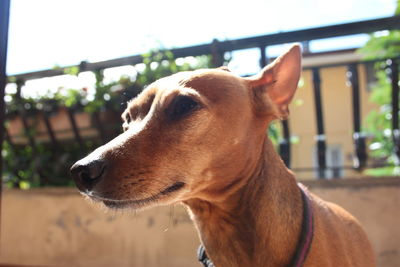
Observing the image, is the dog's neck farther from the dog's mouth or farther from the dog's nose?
the dog's nose

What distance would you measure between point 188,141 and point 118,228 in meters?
1.57

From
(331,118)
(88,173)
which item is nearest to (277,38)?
(88,173)

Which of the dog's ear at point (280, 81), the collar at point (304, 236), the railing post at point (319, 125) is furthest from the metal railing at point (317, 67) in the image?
the collar at point (304, 236)

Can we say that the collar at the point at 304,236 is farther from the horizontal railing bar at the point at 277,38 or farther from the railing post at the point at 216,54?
the railing post at the point at 216,54

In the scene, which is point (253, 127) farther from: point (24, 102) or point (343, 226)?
point (24, 102)

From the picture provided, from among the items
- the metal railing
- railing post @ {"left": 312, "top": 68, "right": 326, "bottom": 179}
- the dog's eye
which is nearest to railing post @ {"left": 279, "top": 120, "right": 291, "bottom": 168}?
the metal railing

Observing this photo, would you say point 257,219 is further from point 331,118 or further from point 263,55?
point 331,118

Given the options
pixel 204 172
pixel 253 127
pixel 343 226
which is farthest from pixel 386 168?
pixel 204 172

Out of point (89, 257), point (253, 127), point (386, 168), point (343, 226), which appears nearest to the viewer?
point (253, 127)

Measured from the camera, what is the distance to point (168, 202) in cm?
141

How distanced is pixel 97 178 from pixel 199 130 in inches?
16.5

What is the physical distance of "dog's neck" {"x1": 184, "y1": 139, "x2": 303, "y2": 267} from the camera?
146cm

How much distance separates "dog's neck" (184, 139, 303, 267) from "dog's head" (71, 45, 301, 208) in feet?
0.22

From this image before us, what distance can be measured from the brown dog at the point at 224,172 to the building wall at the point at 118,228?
0.73 m
